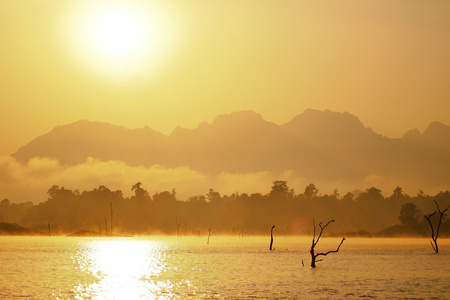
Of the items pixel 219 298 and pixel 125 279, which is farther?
pixel 125 279

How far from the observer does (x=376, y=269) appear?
104 metres

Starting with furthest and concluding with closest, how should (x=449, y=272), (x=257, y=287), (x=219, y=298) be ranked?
(x=449, y=272) < (x=257, y=287) < (x=219, y=298)

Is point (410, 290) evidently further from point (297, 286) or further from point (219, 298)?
point (219, 298)

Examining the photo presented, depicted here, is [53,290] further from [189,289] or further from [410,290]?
[410,290]

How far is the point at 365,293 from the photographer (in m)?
69.8

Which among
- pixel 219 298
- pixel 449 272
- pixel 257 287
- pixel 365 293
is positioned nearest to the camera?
pixel 219 298

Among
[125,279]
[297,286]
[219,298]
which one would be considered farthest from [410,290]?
[125,279]

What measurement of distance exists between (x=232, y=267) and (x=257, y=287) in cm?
3385

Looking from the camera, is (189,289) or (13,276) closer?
(189,289)

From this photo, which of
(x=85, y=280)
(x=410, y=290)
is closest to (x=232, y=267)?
(x=85, y=280)

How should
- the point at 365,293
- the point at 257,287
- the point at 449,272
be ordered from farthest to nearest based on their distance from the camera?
the point at 449,272
the point at 257,287
the point at 365,293

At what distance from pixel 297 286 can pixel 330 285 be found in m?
4.27

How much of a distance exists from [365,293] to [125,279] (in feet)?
111

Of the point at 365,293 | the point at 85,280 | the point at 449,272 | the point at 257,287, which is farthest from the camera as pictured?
the point at 449,272
